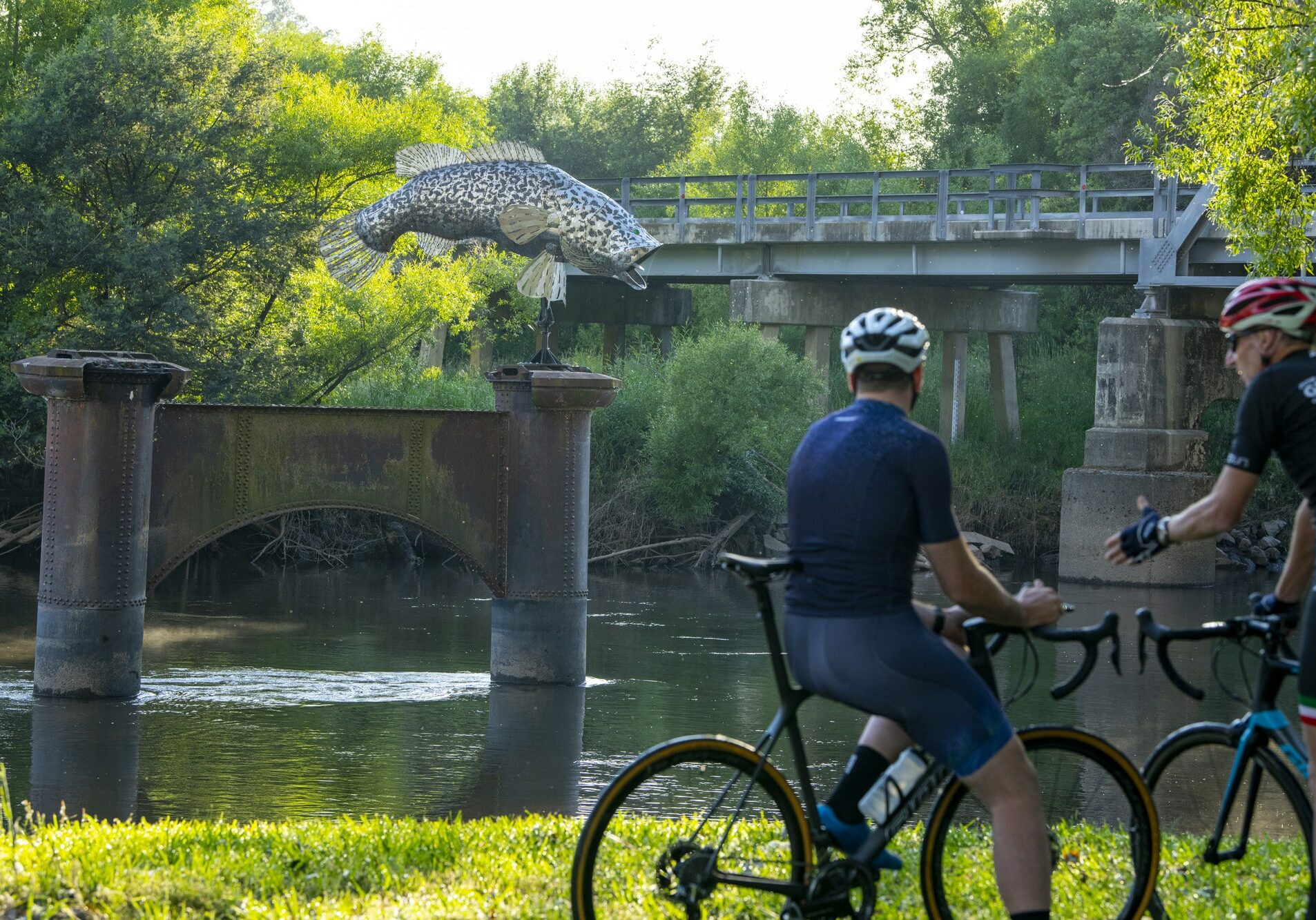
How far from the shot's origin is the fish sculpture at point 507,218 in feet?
46.3

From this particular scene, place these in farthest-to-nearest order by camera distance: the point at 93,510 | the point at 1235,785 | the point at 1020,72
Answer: the point at 1020,72 → the point at 93,510 → the point at 1235,785

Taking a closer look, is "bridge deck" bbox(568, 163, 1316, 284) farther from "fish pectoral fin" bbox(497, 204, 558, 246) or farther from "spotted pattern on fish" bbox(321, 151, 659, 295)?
"fish pectoral fin" bbox(497, 204, 558, 246)

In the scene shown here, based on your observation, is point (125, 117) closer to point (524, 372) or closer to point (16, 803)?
point (524, 372)

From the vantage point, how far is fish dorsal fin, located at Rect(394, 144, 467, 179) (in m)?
14.5

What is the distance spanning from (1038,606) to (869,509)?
598mm

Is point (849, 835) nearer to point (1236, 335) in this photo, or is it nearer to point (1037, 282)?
point (1236, 335)

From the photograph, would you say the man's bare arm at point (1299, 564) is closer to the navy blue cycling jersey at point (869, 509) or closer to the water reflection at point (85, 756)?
the navy blue cycling jersey at point (869, 509)

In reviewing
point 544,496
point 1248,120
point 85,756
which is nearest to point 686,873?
→ point 85,756

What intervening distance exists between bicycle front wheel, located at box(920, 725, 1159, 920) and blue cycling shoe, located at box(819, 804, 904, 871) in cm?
12

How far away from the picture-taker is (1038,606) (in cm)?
473

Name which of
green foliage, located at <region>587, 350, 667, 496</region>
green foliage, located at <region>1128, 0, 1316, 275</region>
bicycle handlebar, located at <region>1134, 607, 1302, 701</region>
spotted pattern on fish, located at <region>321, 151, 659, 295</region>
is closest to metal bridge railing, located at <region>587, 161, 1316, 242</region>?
Answer: green foliage, located at <region>587, 350, 667, 496</region>

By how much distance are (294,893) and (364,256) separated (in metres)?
10.1

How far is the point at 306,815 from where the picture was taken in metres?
9.11

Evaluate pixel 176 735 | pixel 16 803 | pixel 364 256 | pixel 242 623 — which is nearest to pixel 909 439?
pixel 16 803
